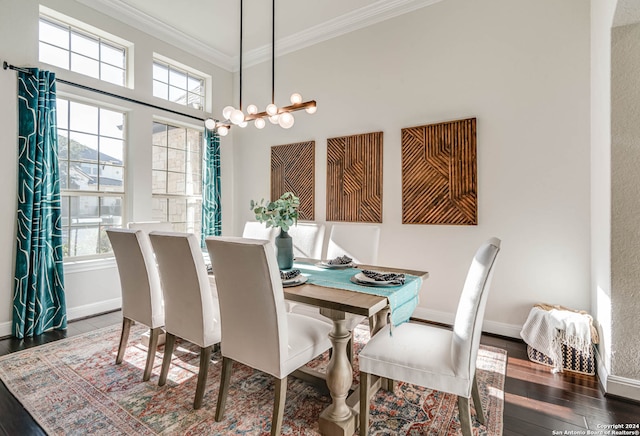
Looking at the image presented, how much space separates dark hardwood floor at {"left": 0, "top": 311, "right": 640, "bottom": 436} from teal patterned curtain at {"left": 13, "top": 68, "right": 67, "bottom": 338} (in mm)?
1027

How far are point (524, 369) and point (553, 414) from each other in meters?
0.55

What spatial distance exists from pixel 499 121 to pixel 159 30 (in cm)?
402

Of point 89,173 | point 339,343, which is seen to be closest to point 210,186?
point 89,173

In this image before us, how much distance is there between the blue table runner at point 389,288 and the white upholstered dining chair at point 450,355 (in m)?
0.17

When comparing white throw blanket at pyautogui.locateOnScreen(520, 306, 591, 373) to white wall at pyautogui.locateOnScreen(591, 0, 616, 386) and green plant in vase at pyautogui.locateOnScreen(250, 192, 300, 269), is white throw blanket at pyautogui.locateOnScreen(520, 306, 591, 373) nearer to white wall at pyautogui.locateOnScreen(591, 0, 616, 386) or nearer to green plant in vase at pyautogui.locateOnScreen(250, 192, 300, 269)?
white wall at pyautogui.locateOnScreen(591, 0, 616, 386)

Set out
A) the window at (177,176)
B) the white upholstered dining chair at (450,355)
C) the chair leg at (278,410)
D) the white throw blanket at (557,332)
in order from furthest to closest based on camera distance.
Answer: the window at (177,176) < the white throw blanket at (557,332) < the chair leg at (278,410) < the white upholstered dining chair at (450,355)

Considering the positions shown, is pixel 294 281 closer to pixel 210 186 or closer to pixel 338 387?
pixel 338 387

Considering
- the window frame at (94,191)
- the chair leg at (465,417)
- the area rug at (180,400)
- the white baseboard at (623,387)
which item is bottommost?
the area rug at (180,400)

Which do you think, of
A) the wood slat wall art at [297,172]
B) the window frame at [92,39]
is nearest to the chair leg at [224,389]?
the wood slat wall art at [297,172]

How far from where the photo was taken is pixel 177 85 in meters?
4.49

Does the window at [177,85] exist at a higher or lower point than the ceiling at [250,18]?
lower

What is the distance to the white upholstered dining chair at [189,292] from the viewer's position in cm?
188

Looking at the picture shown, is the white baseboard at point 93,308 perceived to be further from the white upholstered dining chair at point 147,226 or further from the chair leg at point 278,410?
the chair leg at point 278,410

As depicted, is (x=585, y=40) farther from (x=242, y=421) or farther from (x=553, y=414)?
(x=242, y=421)
